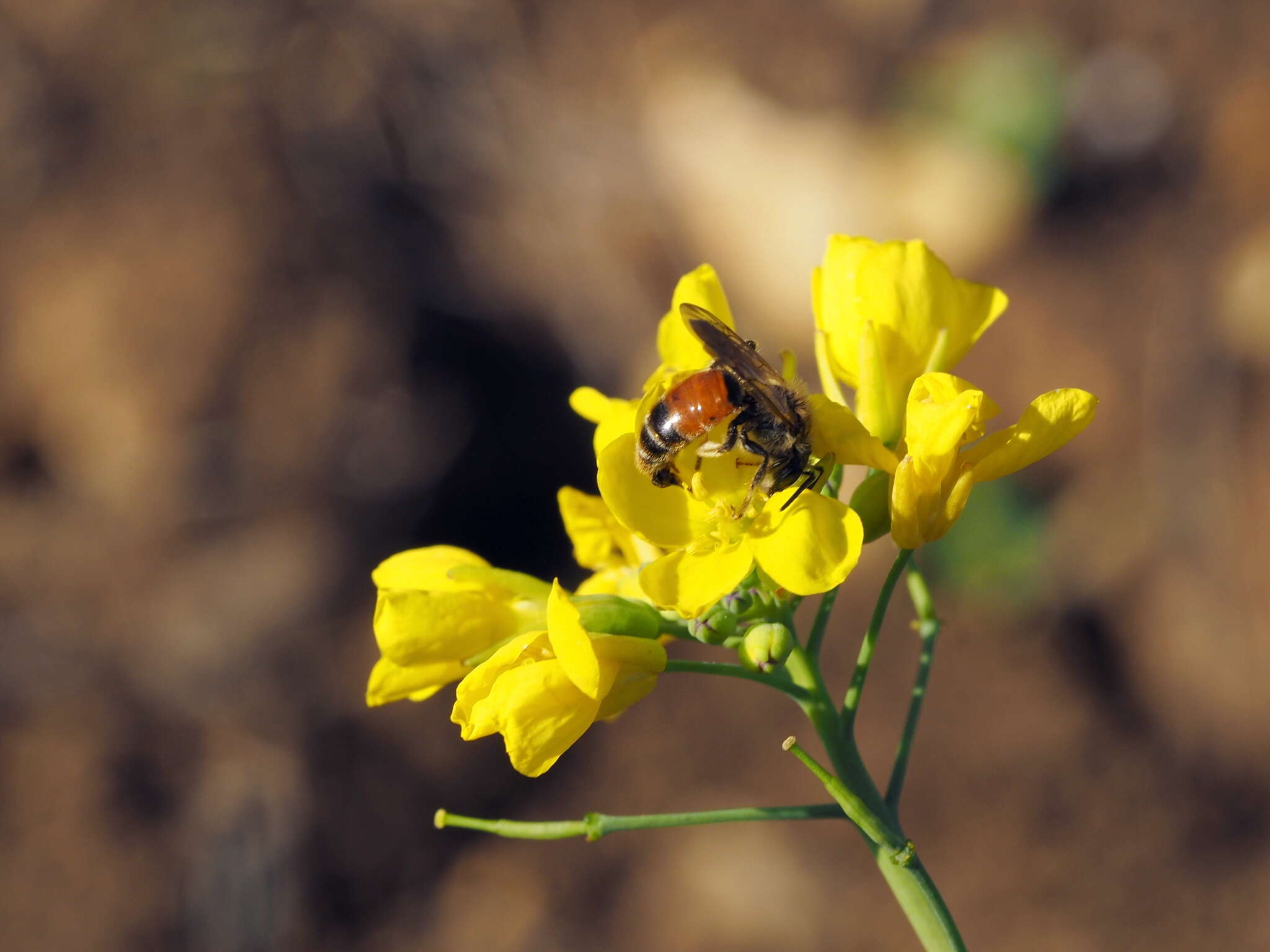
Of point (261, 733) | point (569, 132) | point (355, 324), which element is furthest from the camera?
point (569, 132)

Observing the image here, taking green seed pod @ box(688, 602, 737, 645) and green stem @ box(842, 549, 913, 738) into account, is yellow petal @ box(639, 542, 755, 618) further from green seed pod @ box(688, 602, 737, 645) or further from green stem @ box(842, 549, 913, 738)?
green stem @ box(842, 549, 913, 738)

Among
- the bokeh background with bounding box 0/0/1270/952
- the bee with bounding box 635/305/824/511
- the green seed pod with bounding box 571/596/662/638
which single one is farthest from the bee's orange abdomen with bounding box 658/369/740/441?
the bokeh background with bounding box 0/0/1270/952

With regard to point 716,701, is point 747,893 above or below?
below

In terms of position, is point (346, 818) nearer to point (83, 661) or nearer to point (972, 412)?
point (83, 661)

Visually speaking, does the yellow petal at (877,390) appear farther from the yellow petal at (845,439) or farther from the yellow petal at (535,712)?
the yellow petal at (535,712)

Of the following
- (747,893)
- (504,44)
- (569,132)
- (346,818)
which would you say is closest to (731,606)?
(747,893)

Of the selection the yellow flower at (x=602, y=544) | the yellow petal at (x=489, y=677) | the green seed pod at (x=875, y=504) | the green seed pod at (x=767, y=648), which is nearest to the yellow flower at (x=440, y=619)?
the yellow petal at (x=489, y=677)

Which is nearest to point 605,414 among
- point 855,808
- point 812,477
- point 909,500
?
point 812,477
